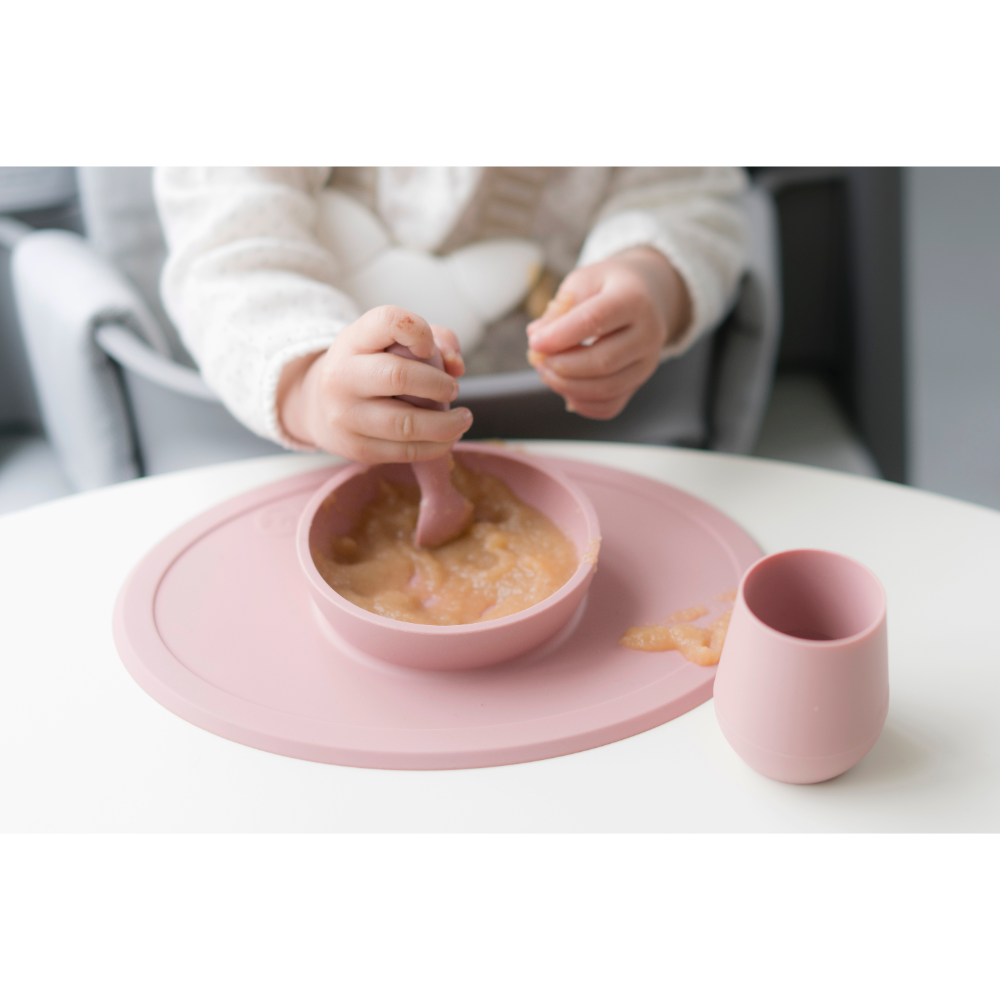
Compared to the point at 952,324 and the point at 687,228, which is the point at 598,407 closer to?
the point at 687,228

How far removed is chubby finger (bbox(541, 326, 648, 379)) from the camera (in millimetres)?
803

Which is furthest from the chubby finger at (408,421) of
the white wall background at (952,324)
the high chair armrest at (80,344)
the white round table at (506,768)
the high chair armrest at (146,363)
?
the white wall background at (952,324)

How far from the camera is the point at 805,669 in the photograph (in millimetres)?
449

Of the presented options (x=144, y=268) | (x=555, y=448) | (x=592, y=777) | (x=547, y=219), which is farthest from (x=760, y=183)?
(x=592, y=777)

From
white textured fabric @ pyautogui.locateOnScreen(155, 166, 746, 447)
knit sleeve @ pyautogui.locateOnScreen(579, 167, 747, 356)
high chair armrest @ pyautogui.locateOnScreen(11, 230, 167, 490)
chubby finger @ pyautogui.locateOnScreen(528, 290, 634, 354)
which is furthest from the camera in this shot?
high chair armrest @ pyautogui.locateOnScreen(11, 230, 167, 490)

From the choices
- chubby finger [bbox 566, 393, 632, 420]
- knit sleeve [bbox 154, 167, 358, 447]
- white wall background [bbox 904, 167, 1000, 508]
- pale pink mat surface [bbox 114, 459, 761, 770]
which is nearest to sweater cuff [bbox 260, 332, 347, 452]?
knit sleeve [bbox 154, 167, 358, 447]

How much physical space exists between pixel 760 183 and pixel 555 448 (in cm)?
106

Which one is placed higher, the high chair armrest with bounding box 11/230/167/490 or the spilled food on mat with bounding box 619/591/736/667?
the high chair armrest with bounding box 11/230/167/490

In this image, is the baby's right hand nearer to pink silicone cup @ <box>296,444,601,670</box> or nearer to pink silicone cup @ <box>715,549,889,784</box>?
pink silicone cup @ <box>296,444,601,670</box>

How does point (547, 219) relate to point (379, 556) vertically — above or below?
above

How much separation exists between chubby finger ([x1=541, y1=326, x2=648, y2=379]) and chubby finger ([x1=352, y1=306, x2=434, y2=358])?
0.18 m

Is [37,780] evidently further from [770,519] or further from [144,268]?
[144,268]

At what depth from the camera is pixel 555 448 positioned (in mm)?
908

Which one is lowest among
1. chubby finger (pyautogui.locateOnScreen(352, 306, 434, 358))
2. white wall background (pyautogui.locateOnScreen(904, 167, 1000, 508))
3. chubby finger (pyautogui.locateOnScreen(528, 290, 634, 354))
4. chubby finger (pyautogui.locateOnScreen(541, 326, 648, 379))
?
white wall background (pyautogui.locateOnScreen(904, 167, 1000, 508))
